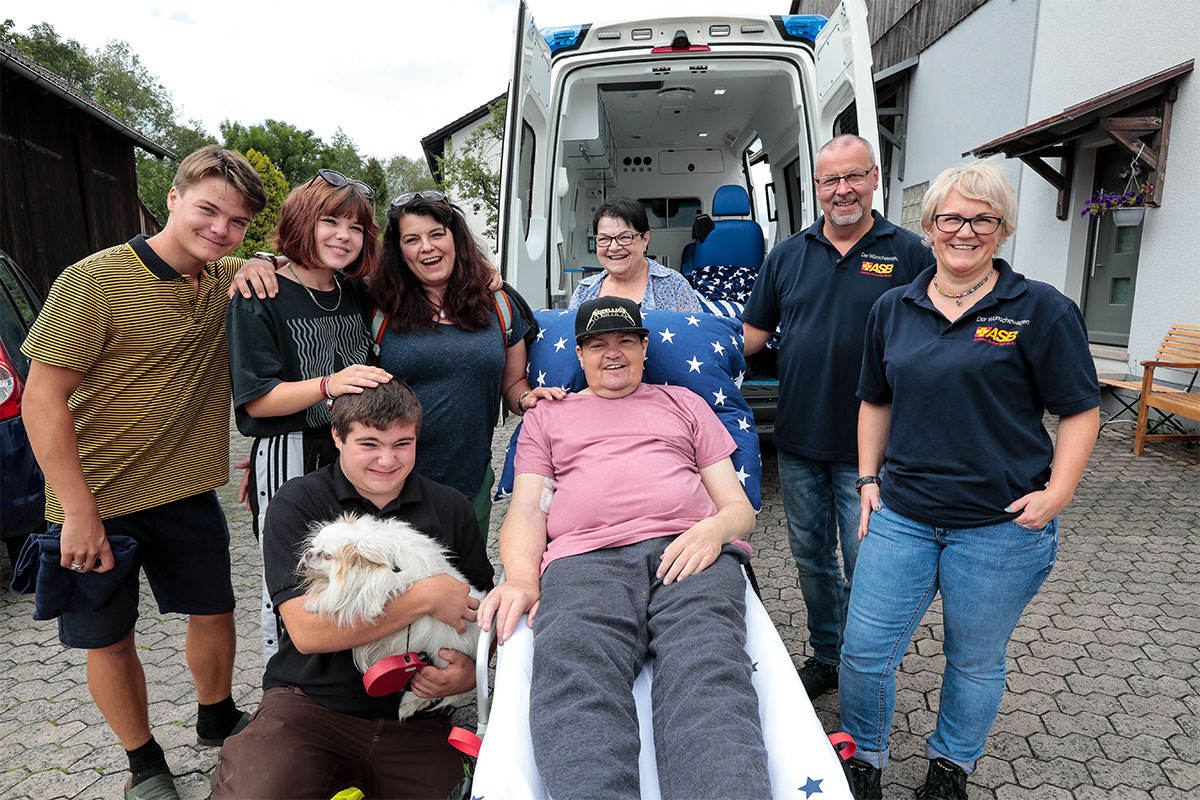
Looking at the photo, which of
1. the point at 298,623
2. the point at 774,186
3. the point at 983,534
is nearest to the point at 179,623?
the point at 298,623

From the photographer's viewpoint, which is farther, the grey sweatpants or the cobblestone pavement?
the cobblestone pavement

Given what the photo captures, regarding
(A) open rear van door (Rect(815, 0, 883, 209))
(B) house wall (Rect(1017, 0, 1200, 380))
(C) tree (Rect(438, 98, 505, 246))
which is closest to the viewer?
(A) open rear van door (Rect(815, 0, 883, 209))

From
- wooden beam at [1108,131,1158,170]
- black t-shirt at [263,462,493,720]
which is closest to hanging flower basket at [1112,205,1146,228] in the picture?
wooden beam at [1108,131,1158,170]

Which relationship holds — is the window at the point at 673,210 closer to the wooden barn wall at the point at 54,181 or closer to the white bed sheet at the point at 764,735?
the white bed sheet at the point at 764,735

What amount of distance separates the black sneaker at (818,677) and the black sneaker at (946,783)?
0.63m

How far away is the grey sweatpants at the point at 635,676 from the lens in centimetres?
149

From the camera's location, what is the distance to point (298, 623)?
1787 mm

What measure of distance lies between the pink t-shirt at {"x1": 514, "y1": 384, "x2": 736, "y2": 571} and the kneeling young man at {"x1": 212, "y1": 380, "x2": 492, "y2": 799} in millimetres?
437

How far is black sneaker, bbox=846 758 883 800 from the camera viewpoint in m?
2.18

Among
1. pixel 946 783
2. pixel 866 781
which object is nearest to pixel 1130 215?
pixel 946 783

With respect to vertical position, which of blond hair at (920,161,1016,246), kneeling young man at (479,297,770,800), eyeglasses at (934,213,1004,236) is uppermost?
blond hair at (920,161,1016,246)

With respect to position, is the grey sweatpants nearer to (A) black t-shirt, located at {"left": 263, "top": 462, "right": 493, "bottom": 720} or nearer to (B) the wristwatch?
(A) black t-shirt, located at {"left": 263, "top": 462, "right": 493, "bottom": 720}

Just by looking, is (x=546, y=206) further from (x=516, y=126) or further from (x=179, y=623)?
(x=179, y=623)

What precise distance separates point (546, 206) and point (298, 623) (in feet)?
11.9
